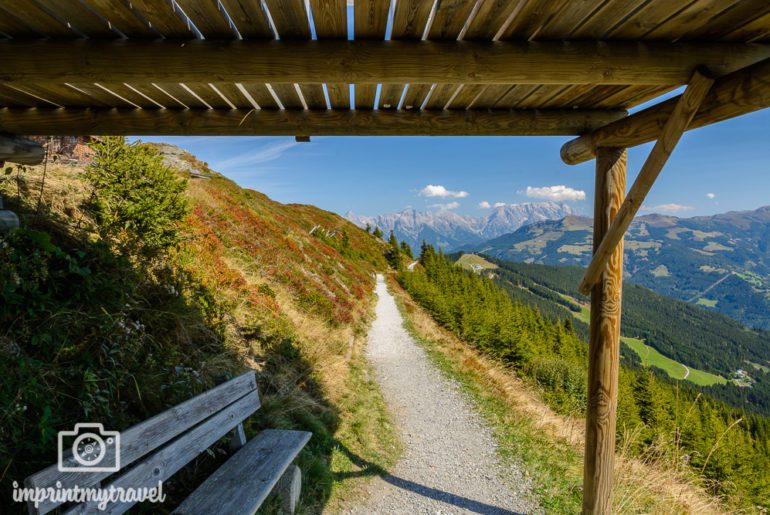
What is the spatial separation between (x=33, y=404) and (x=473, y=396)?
23.1 ft

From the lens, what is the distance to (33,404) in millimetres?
2584

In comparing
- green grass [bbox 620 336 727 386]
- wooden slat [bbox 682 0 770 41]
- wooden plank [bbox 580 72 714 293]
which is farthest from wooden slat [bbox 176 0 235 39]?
green grass [bbox 620 336 727 386]

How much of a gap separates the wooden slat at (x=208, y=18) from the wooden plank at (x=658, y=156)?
10.2 feet

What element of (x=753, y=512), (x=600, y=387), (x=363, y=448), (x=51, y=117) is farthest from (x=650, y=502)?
(x=51, y=117)

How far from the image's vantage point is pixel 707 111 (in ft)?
8.87

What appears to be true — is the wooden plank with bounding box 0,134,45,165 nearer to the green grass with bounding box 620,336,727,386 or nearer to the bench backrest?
the bench backrest

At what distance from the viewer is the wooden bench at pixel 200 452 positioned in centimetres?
217

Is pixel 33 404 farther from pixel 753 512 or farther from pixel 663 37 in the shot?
pixel 753 512

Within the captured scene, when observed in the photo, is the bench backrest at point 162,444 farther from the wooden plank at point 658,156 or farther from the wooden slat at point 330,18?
the wooden plank at point 658,156

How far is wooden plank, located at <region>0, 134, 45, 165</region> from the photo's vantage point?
12.6 ft

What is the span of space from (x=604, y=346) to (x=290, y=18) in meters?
3.80

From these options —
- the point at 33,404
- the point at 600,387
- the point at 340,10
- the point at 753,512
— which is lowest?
the point at 753,512

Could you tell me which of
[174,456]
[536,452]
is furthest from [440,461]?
[174,456]

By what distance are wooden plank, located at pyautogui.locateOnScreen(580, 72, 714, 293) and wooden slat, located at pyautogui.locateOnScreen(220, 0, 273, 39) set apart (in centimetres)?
286
